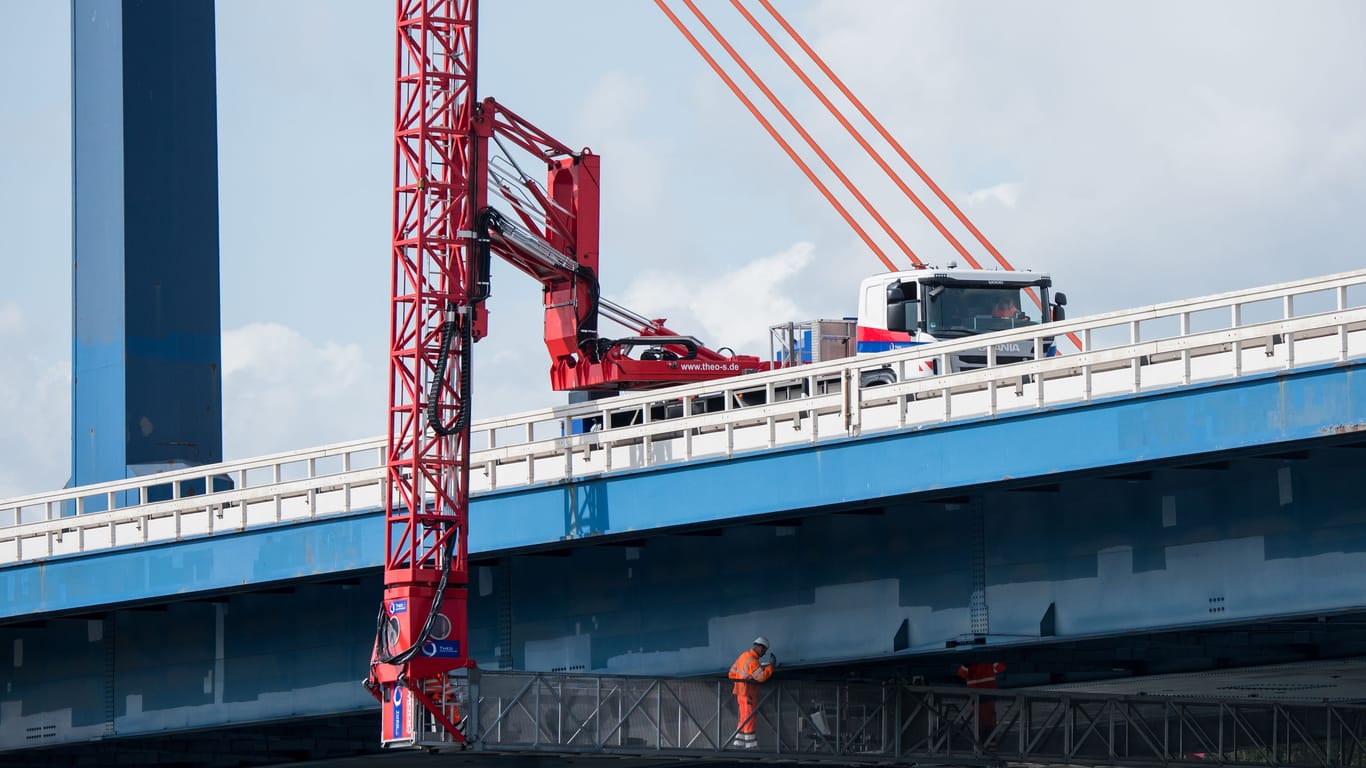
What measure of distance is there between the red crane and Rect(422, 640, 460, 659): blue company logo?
0.03 meters

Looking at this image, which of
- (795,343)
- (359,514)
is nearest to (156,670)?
(359,514)

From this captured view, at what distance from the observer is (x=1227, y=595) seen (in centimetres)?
2977

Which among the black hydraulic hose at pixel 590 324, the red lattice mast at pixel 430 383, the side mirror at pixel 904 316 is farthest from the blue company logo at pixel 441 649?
the side mirror at pixel 904 316

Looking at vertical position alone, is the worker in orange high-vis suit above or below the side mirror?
below

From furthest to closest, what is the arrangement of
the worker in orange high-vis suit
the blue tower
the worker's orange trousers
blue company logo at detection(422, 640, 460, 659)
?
the blue tower < blue company logo at detection(422, 640, 460, 659) < the worker's orange trousers < the worker in orange high-vis suit

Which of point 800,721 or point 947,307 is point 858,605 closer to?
point 800,721

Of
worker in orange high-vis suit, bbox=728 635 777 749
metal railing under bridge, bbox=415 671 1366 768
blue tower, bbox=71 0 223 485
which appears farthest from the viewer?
blue tower, bbox=71 0 223 485

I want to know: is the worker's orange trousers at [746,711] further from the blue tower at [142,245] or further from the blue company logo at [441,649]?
the blue tower at [142,245]

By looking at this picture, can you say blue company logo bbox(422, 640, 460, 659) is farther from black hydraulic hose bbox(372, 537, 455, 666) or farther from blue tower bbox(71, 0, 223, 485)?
blue tower bbox(71, 0, 223, 485)

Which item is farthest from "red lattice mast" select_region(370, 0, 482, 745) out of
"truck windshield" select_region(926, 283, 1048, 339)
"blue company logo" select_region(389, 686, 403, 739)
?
"truck windshield" select_region(926, 283, 1048, 339)

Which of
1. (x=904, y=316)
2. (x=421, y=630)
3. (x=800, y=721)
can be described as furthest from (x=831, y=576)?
(x=904, y=316)

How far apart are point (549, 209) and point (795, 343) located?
660cm

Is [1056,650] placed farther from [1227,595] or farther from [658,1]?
[658,1]

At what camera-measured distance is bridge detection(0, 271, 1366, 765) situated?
29281 millimetres
